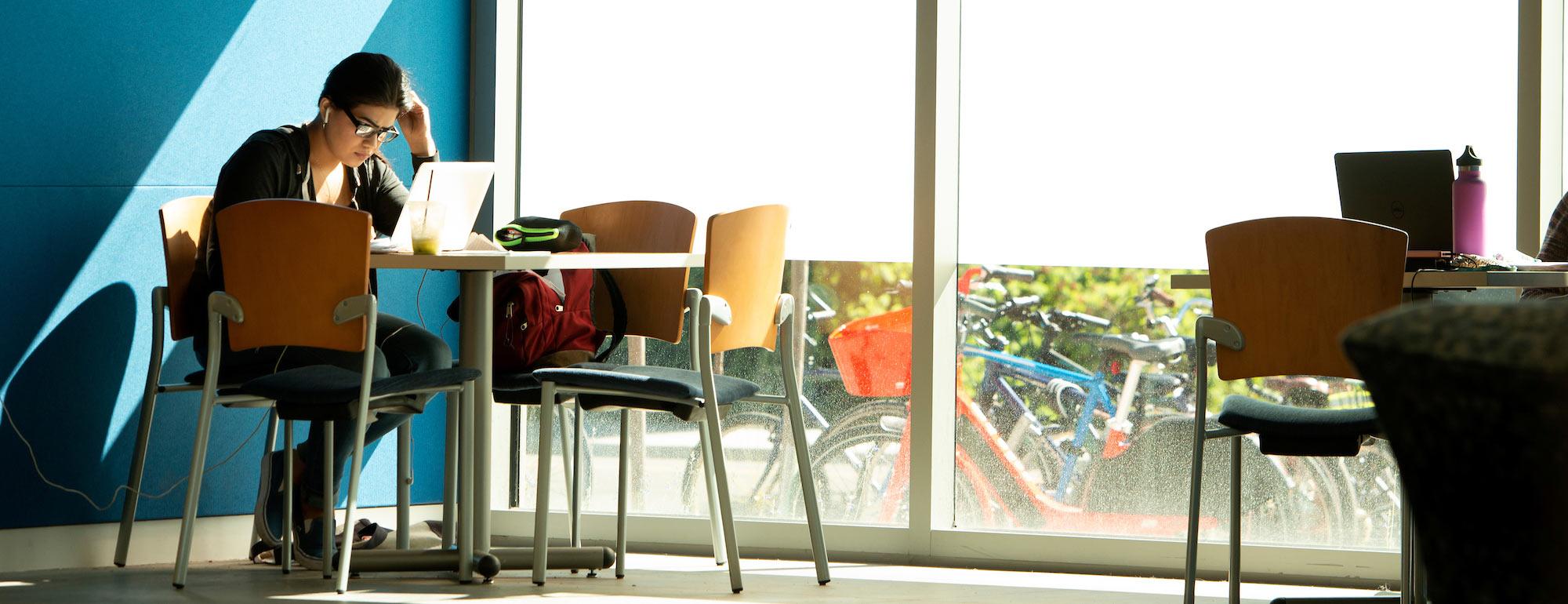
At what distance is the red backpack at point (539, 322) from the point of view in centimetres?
345

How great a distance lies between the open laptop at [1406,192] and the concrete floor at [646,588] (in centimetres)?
99

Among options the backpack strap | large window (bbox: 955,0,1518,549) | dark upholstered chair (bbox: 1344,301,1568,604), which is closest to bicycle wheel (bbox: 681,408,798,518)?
large window (bbox: 955,0,1518,549)

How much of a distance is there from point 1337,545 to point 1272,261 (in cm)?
124

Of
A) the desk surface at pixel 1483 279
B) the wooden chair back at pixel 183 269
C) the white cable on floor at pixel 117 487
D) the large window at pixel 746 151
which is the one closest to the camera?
the desk surface at pixel 1483 279

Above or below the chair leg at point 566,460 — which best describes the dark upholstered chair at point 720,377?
above

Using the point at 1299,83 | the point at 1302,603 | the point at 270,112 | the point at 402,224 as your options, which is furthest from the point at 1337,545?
the point at 270,112

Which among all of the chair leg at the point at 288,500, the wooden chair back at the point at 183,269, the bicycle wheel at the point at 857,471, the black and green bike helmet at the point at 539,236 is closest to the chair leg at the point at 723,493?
the black and green bike helmet at the point at 539,236

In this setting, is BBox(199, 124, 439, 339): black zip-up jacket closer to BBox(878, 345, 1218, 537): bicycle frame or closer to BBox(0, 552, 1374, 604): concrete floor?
BBox(0, 552, 1374, 604): concrete floor

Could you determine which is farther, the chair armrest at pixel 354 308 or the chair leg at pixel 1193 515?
the chair armrest at pixel 354 308

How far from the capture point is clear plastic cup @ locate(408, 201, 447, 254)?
3127mm

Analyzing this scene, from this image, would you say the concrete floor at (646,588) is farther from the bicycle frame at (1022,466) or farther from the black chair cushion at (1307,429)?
the black chair cushion at (1307,429)

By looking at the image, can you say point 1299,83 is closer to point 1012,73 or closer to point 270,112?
point 1012,73

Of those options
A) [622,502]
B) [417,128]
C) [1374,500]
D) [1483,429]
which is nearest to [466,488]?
[622,502]

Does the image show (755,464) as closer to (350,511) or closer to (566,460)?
(566,460)
